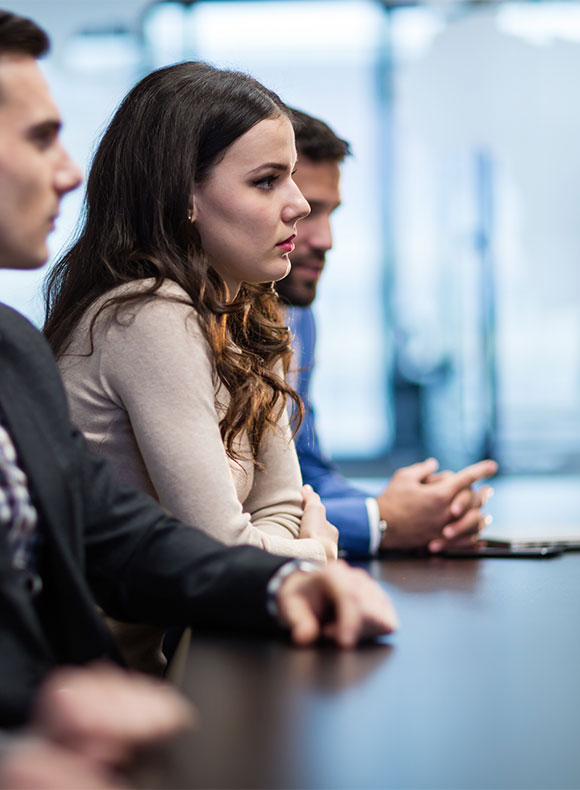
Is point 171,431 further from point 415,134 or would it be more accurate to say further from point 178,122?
point 415,134

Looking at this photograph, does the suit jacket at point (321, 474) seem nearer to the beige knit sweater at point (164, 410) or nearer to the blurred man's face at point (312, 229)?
the blurred man's face at point (312, 229)

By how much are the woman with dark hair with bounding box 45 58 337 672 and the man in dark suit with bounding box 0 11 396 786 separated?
0.24m

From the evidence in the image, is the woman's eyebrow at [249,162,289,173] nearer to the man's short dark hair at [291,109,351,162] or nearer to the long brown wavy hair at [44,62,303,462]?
the long brown wavy hair at [44,62,303,462]

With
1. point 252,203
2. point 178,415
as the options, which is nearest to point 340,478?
point 252,203

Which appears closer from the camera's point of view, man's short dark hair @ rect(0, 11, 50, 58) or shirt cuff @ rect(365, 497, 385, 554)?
man's short dark hair @ rect(0, 11, 50, 58)

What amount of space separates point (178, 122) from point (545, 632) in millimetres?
869

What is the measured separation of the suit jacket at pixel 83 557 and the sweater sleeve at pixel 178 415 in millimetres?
196

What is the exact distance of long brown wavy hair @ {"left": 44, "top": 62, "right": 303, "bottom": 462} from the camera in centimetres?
140

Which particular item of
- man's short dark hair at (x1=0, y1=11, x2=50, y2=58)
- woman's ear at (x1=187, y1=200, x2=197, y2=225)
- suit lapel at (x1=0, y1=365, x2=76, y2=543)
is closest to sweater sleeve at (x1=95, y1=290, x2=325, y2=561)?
woman's ear at (x1=187, y1=200, x2=197, y2=225)

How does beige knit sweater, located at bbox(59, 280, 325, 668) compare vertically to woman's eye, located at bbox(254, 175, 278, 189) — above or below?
below

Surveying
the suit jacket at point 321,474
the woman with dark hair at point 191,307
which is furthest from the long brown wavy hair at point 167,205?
the suit jacket at point 321,474

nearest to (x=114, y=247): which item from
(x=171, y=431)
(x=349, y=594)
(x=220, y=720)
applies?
(x=171, y=431)

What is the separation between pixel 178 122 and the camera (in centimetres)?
143

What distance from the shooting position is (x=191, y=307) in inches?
52.3
